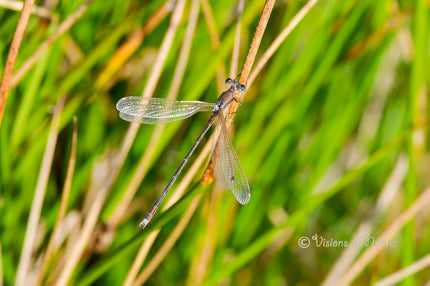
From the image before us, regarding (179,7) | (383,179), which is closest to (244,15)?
(179,7)

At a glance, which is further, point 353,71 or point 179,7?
point 353,71

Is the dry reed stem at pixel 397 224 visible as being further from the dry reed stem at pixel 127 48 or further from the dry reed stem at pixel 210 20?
the dry reed stem at pixel 127 48

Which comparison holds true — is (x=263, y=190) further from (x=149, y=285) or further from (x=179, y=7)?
(x=179, y=7)

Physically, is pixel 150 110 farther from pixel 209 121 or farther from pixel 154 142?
pixel 209 121

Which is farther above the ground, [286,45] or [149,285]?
[286,45]

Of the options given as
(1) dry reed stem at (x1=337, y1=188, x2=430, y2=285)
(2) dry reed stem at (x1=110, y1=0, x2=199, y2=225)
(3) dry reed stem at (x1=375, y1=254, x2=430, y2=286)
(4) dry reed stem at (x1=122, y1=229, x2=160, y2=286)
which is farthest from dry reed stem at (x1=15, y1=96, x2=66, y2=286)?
(3) dry reed stem at (x1=375, y1=254, x2=430, y2=286)

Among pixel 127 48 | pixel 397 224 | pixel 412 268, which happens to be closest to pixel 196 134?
pixel 127 48

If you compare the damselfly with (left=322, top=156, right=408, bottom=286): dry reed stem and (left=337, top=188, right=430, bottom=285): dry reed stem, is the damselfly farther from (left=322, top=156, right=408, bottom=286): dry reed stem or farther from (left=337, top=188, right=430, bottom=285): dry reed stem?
(left=322, top=156, right=408, bottom=286): dry reed stem
